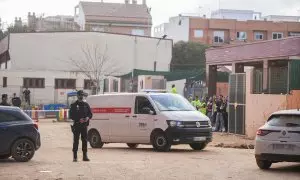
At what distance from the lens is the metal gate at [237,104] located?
28172mm

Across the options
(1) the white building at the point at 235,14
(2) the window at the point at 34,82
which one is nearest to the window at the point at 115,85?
(2) the window at the point at 34,82

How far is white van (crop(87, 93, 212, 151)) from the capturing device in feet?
66.0

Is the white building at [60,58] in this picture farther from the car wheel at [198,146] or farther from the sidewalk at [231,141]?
the car wheel at [198,146]

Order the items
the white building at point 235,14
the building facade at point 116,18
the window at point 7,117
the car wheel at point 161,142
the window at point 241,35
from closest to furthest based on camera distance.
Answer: the window at point 7,117 < the car wheel at point 161,142 < the window at point 241,35 < the building facade at point 116,18 < the white building at point 235,14

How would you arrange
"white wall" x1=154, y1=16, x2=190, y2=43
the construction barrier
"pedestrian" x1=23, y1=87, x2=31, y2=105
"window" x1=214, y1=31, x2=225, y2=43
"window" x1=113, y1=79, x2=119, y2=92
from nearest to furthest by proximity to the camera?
the construction barrier
"window" x1=113, y1=79, x2=119, y2=92
"pedestrian" x1=23, y1=87, x2=31, y2=105
"window" x1=214, y1=31, x2=225, y2=43
"white wall" x1=154, y1=16, x2=190, y2=43

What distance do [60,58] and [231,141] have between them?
3892cm

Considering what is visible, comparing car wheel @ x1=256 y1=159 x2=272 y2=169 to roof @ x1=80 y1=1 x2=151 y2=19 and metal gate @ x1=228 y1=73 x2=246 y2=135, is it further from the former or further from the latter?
roof @ x1=80 y1=1 x2=151 y2=19

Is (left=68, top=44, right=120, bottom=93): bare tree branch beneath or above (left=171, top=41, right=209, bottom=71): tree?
beneath

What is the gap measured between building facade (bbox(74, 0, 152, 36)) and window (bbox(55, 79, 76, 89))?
4124 centimetres

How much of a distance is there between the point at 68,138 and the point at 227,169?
16.0m

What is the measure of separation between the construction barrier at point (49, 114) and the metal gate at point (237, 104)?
64.3 feet

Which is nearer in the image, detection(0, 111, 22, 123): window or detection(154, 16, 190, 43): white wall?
detection(0, 111, 22, 123): window

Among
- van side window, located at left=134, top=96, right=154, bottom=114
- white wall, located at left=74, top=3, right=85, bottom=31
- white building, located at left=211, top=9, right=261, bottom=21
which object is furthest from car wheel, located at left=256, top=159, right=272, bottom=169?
white building, located at left=211, top=9, right=261, bottom=21

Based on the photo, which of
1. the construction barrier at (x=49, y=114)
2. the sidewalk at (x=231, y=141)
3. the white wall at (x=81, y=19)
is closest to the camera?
the sidewalk at (x=231, y=141)
